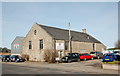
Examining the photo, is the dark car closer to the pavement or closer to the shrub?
the shrub

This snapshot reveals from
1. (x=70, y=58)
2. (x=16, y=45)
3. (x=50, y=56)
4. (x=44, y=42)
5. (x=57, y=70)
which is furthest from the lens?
(x=16, y=45)

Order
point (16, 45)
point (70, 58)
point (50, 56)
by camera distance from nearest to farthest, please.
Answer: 1. point (70, 58)
2. point (50, 56)
3. point (16, 45)

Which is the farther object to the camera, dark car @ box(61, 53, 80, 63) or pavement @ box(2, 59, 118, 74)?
dark car @ box(61, 53, 80, 63)

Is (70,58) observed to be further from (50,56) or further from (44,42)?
(44,42)

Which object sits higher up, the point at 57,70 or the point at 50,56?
the point at 50,56

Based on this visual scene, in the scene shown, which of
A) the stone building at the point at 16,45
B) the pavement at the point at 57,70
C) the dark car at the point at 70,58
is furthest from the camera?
the stone building at the point at 16,45

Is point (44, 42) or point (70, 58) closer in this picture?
point (70, 58)

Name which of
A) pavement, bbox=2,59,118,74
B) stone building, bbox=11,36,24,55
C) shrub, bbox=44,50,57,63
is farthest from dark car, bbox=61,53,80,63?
stone building, bbox=11,36,24,55

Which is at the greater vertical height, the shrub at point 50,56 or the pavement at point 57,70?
the shrub at point 50,56

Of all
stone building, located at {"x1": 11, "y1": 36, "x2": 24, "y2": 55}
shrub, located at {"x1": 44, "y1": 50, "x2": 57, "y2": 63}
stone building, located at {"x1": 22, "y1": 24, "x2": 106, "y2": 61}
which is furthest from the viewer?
stone building, located at {"x1": 11, "y1": 36, "x2": 24, "y2": 55}

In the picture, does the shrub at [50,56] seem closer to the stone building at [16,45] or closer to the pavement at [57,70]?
the pavement at [57,70]

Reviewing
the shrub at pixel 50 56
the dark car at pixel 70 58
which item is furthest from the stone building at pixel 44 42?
the dark car at pixel 70 58

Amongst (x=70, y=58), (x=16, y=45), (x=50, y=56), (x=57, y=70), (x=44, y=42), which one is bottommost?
(x=57, y=70)

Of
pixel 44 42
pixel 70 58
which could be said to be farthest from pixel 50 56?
pixel 44 42
